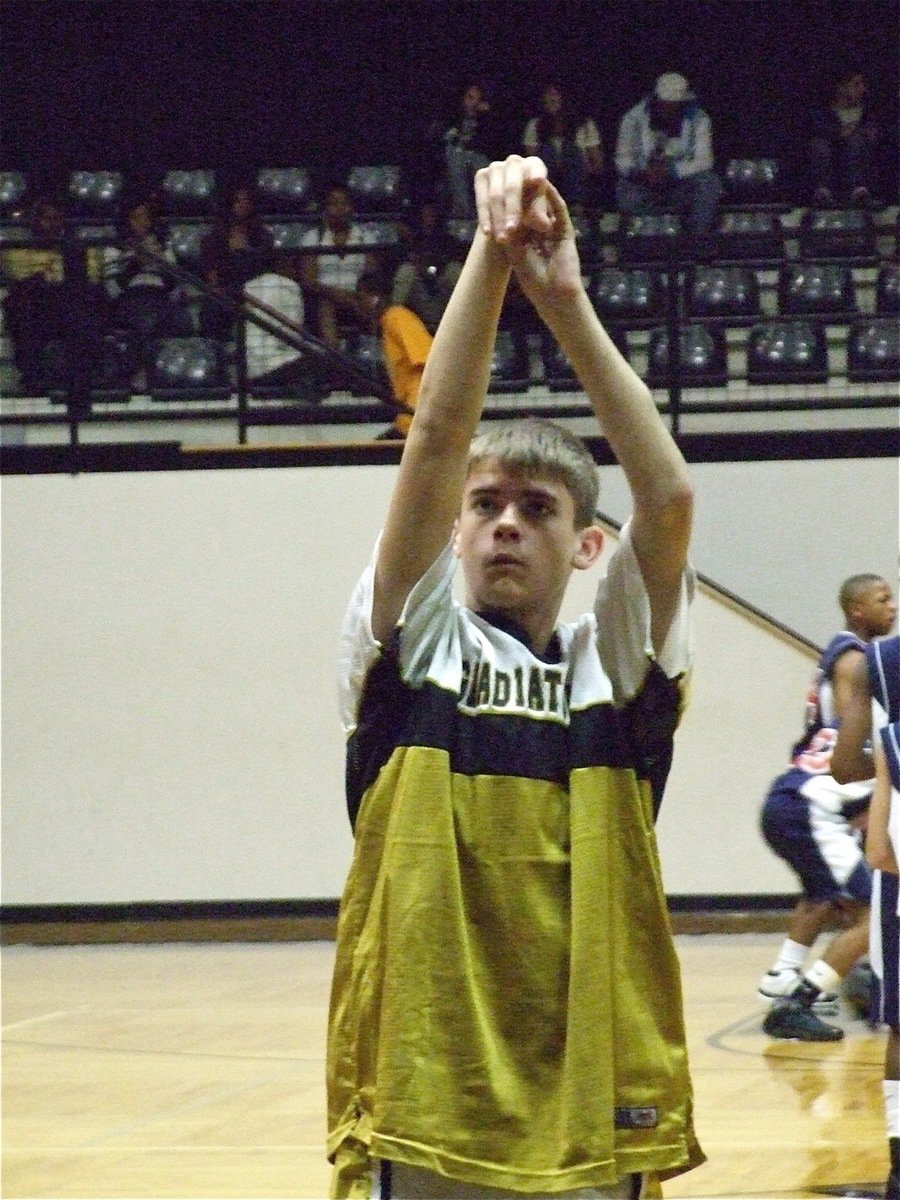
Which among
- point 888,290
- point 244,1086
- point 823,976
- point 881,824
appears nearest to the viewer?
point 881,824

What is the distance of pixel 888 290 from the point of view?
10.9m

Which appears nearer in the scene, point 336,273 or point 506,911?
point 506,911

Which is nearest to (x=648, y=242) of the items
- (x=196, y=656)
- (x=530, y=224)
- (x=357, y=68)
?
(x=196, y=656)

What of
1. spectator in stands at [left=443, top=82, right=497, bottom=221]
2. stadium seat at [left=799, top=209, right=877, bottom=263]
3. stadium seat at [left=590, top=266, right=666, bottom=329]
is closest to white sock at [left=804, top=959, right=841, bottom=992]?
stadium seat at [left=590, top=266, right=666, bottom=329]

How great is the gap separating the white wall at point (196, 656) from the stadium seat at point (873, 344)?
1179 mm

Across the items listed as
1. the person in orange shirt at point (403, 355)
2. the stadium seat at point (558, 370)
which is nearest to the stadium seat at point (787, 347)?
the stadium seat at point (558, 370)

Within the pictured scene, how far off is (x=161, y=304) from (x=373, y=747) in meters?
9.28

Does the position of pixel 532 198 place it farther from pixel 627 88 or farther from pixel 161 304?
pixel 627 88

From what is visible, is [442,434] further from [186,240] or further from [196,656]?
[186,240]

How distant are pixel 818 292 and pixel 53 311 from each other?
179 inches

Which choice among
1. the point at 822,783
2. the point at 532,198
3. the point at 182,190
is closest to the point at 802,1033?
the point at 822,783

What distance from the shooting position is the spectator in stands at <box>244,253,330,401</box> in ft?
34.3

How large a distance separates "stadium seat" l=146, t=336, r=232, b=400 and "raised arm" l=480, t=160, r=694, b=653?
344 inches

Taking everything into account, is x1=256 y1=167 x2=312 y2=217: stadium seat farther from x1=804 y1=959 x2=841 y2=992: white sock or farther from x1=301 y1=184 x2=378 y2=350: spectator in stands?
x1=804 y1=959 x2=841 y2=992: white sock
